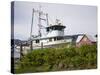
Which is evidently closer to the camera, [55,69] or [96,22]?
[55,69]

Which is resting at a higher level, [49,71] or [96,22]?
[96,22]

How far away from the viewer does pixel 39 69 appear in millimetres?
2027

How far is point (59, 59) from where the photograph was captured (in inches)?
83.1

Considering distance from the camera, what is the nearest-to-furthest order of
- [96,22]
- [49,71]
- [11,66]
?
[11,66]
[49,71]
[96,22]

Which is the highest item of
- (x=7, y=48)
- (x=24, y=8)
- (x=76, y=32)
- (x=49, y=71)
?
(x=24, y=8)

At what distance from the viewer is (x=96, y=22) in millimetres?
2270

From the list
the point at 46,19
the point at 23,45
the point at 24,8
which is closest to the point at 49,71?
the point at 23,45

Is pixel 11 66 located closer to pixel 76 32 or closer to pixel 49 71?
pixel 49 71

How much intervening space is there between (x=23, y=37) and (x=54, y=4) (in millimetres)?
424

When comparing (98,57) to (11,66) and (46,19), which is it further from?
(11,66)

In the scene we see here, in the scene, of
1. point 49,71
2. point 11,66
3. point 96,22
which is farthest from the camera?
point 96,22

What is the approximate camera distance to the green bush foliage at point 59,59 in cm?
199

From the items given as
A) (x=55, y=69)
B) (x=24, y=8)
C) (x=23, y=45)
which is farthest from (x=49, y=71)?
(x=24, y=8)

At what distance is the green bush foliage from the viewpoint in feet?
6.54
